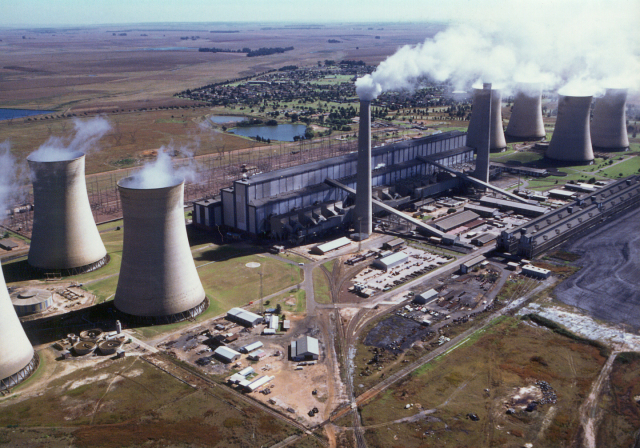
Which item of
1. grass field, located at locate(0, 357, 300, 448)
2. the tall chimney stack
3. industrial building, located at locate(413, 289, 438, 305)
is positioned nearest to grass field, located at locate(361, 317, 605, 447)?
industrial building, located at locate(413, 289, 438, 305)

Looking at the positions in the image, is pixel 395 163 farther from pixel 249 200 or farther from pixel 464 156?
pixel 249 200

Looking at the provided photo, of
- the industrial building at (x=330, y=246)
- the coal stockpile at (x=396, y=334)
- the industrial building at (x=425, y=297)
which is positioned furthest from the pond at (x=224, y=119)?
the coal stockpile at (x=396, y=334)

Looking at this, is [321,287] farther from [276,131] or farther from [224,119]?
[224,119]

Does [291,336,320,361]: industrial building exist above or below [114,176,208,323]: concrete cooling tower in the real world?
below

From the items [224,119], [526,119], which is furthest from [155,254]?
[224,119]

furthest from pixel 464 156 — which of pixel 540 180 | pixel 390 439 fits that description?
pixel 390 439

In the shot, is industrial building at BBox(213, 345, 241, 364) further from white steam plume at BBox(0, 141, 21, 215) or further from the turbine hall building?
white steam plume at BBox(0, 141, 21, 215)
